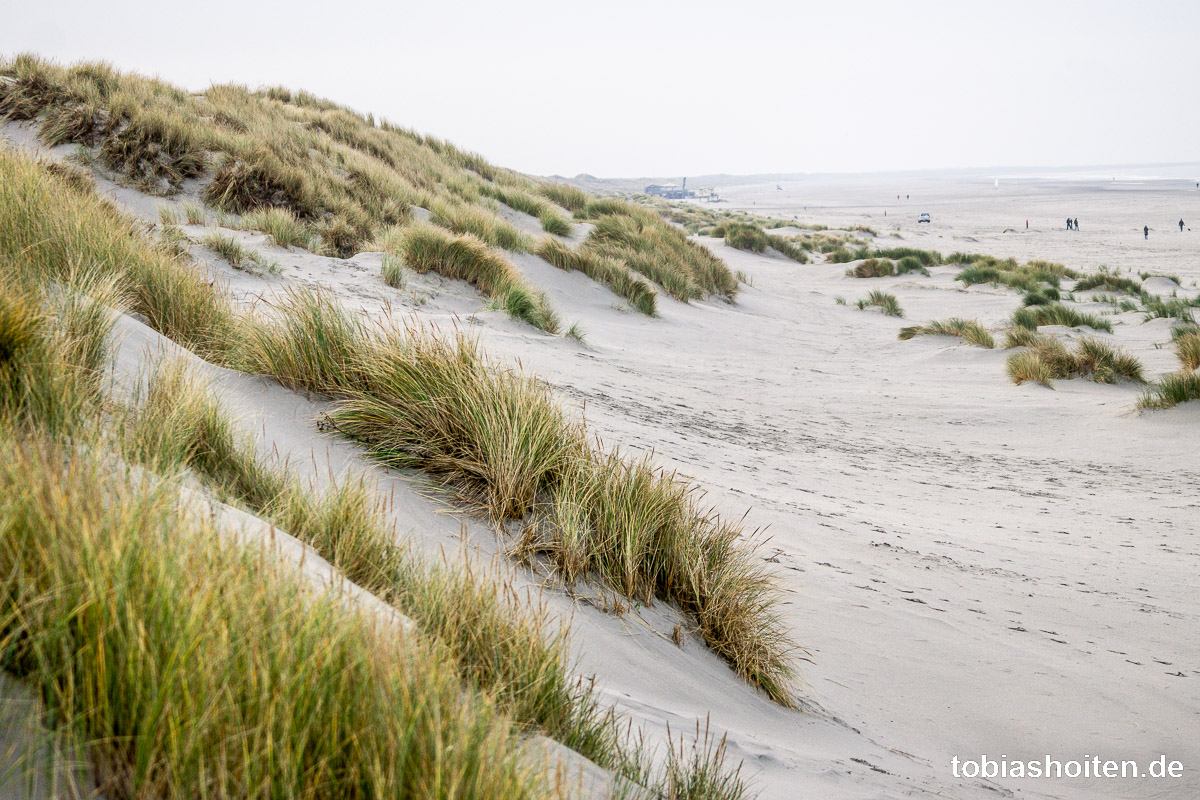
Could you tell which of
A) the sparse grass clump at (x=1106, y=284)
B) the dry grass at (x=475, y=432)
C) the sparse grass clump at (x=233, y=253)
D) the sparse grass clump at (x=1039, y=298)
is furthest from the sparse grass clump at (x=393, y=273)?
the sparse grass clump at (x=1106, y=284)

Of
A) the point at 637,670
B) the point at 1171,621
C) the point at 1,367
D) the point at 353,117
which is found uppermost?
the point at 353,117

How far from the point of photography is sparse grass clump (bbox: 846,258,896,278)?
2103 centimetres

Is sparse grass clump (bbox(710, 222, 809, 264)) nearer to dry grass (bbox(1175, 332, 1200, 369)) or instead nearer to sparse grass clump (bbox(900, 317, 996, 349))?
sparse grass clump (bbox(900, 317, 996, 349))

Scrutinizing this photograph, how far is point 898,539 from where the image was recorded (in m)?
4.22

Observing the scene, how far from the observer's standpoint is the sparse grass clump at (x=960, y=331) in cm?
1055

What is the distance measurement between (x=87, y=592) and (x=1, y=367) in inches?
47.8

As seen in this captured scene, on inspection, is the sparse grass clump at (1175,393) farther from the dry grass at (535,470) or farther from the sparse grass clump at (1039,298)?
the sparse grass clump at (1039,298)

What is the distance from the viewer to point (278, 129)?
13.0 metres

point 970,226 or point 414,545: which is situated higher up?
point 970,226

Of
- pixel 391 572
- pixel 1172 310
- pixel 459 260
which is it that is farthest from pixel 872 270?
pixel 391 572

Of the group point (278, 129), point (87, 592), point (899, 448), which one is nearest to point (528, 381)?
point (87, 592)

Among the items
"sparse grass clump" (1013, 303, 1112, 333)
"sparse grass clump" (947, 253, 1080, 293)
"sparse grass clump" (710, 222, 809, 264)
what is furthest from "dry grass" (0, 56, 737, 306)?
"sparse grass clump" (710, 222, 809, 264)

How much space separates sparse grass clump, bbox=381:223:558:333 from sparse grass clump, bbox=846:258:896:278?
1495cm

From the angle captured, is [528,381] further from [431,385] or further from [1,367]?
[1,367]
